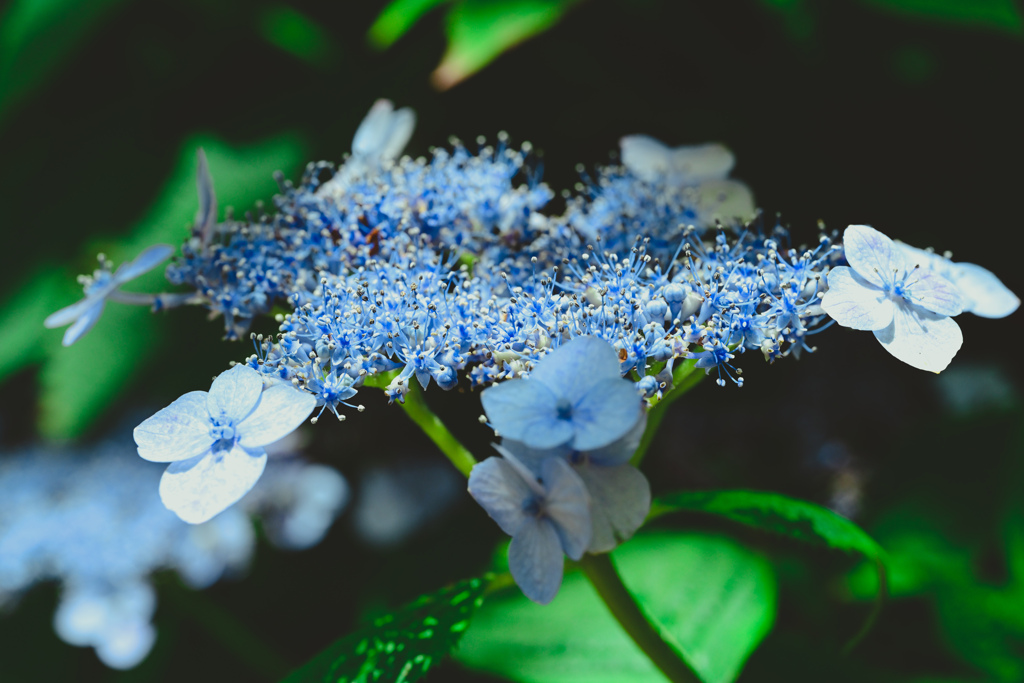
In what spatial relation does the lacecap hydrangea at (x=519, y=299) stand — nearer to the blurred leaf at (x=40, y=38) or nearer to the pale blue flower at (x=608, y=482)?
the pale blue flower at (x=608, y=482)

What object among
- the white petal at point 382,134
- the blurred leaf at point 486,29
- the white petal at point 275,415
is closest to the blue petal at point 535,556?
the white petal at point 275,415

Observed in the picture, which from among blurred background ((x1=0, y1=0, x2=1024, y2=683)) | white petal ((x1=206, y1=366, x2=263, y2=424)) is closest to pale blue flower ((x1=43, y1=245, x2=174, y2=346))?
white petal ((x1=206, y1=366, x2=263, y2=424))

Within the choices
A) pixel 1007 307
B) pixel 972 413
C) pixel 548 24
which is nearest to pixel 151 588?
pixel 548 24

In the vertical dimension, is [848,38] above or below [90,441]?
below

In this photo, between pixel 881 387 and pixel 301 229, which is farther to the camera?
pixel 881 387

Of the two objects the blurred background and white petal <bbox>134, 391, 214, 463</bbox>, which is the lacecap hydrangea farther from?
the blurred background

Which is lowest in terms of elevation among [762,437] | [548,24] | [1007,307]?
[762,437]

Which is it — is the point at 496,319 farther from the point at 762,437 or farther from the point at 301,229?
the point at 762,437
